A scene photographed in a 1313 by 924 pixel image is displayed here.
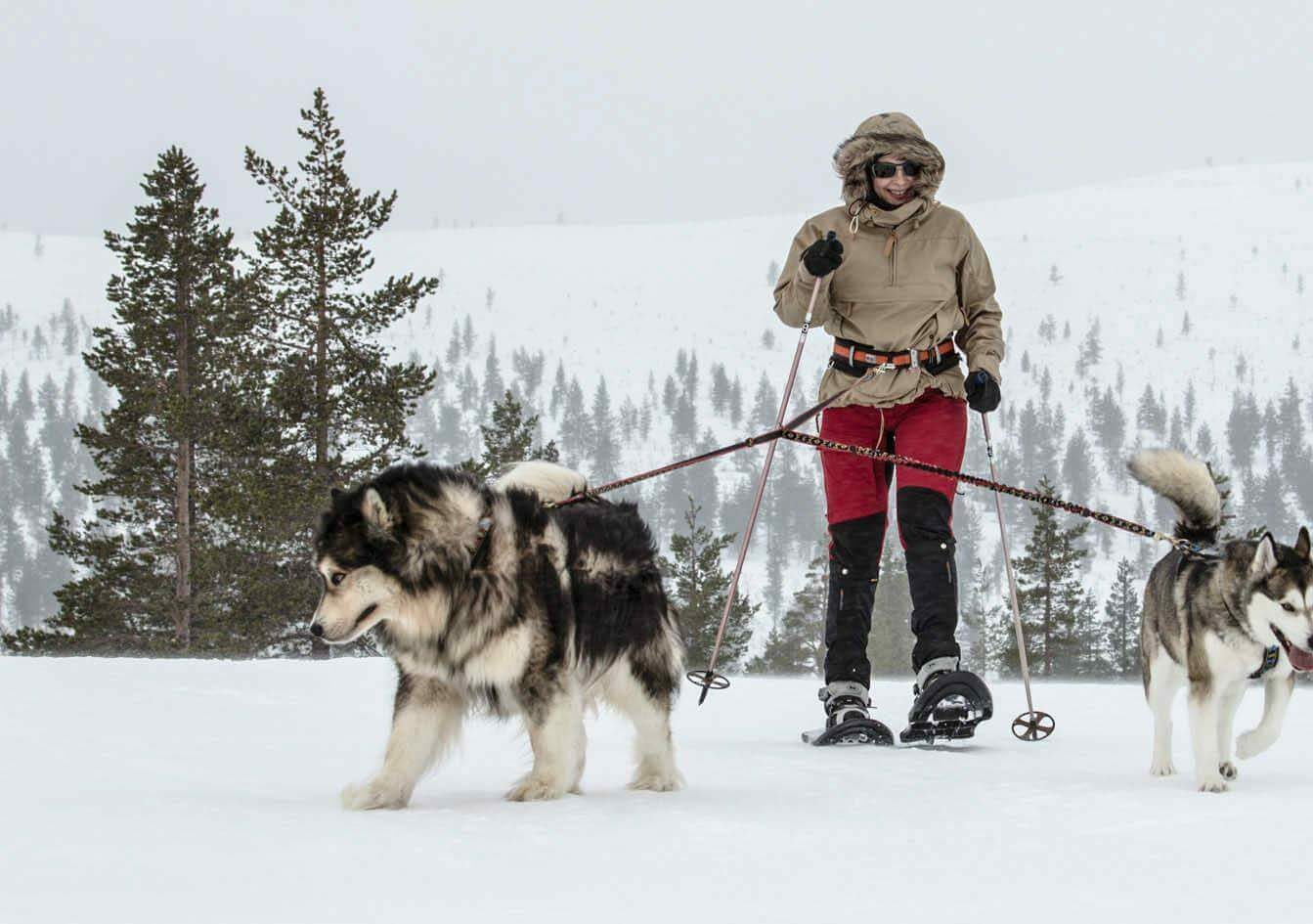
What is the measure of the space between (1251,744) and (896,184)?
306 centimetres

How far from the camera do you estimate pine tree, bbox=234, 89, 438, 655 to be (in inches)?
938

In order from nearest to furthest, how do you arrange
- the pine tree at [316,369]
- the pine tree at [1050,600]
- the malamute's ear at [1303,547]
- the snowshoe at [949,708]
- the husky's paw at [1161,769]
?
1. the malamute's ear at [1303,547]
2. the husky's paw at [1161,769]
3. the snowshoe at [949,708]
4. the pine tree at [316,369]
5. the pine tree at [1050,600]

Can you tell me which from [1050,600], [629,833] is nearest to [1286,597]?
[629,833]

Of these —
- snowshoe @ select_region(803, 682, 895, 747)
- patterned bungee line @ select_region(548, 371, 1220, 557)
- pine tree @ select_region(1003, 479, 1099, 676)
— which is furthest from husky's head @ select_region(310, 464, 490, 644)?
pine tree @ select_region(1003, 479, 1099, 676)

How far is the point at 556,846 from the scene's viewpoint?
3455mm

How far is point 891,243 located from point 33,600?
320ft

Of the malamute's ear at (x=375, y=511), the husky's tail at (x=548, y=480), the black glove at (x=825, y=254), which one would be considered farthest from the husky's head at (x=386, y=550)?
the black glove at (x=825, y=254)

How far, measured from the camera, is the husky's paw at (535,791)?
4.29m

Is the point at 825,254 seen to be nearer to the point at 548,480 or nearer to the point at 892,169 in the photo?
the point at 892,169

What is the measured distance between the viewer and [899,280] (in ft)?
21.0

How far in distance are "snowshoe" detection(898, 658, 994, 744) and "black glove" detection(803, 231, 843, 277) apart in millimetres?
2021

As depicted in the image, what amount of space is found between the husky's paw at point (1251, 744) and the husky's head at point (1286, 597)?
56cm

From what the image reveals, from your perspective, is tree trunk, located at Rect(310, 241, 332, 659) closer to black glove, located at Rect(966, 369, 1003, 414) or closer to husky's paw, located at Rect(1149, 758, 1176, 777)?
black glove, located at Rect(966, 369, 1003, 414)

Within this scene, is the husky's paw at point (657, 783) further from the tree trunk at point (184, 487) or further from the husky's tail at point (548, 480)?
the tree trunk at point (184, 487)
